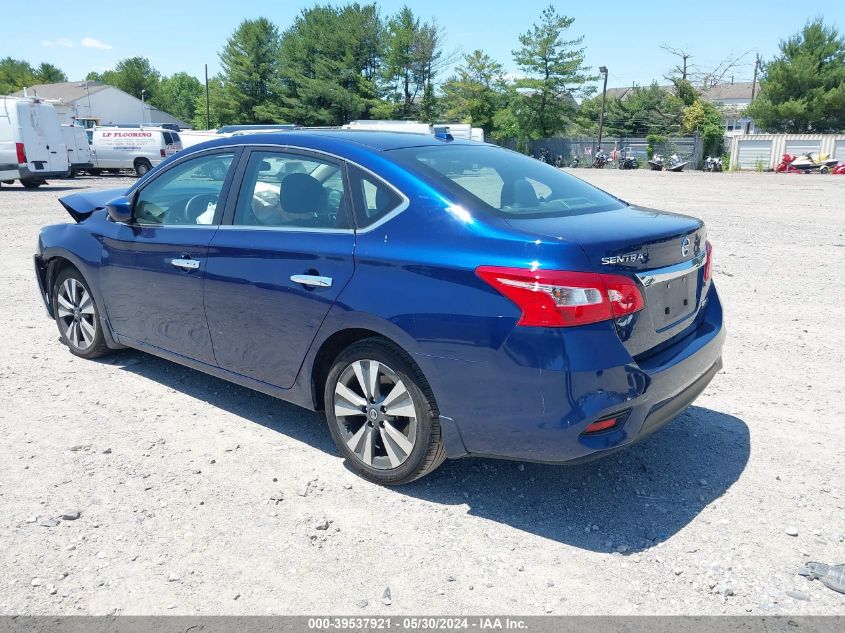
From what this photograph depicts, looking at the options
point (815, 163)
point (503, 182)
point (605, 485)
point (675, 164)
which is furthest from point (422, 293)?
point (675, 164)

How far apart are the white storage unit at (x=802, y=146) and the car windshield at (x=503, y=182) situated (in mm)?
45651

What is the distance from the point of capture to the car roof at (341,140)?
376cm

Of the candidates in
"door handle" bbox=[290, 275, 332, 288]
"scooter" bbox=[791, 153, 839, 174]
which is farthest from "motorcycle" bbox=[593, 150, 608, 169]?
"door handle" bbox=[290, 275, 332, 288]

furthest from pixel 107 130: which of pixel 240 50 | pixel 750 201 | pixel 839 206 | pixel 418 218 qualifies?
pixel 240 50

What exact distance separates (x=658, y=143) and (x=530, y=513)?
1970 inches

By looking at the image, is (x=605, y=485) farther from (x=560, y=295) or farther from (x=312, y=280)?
(x=312, y=280)

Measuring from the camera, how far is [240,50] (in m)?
68.2

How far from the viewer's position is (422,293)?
10.2 feet

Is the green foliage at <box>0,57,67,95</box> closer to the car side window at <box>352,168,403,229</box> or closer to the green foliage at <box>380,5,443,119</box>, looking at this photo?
the green foliage at <box>380,5,443,119</box>

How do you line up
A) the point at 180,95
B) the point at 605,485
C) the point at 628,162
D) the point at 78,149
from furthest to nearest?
1. the point at 180,95
2. the point at 628,162
3. the point at 78,149
4. the point at 605,485

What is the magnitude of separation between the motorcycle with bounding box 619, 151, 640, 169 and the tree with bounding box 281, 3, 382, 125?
22445 mm

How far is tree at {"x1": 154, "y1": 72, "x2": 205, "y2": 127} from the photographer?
375ft

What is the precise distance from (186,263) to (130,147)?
96.5 ft

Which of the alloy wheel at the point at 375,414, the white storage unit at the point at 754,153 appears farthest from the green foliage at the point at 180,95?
the alloy wheel at the point at 375,414
